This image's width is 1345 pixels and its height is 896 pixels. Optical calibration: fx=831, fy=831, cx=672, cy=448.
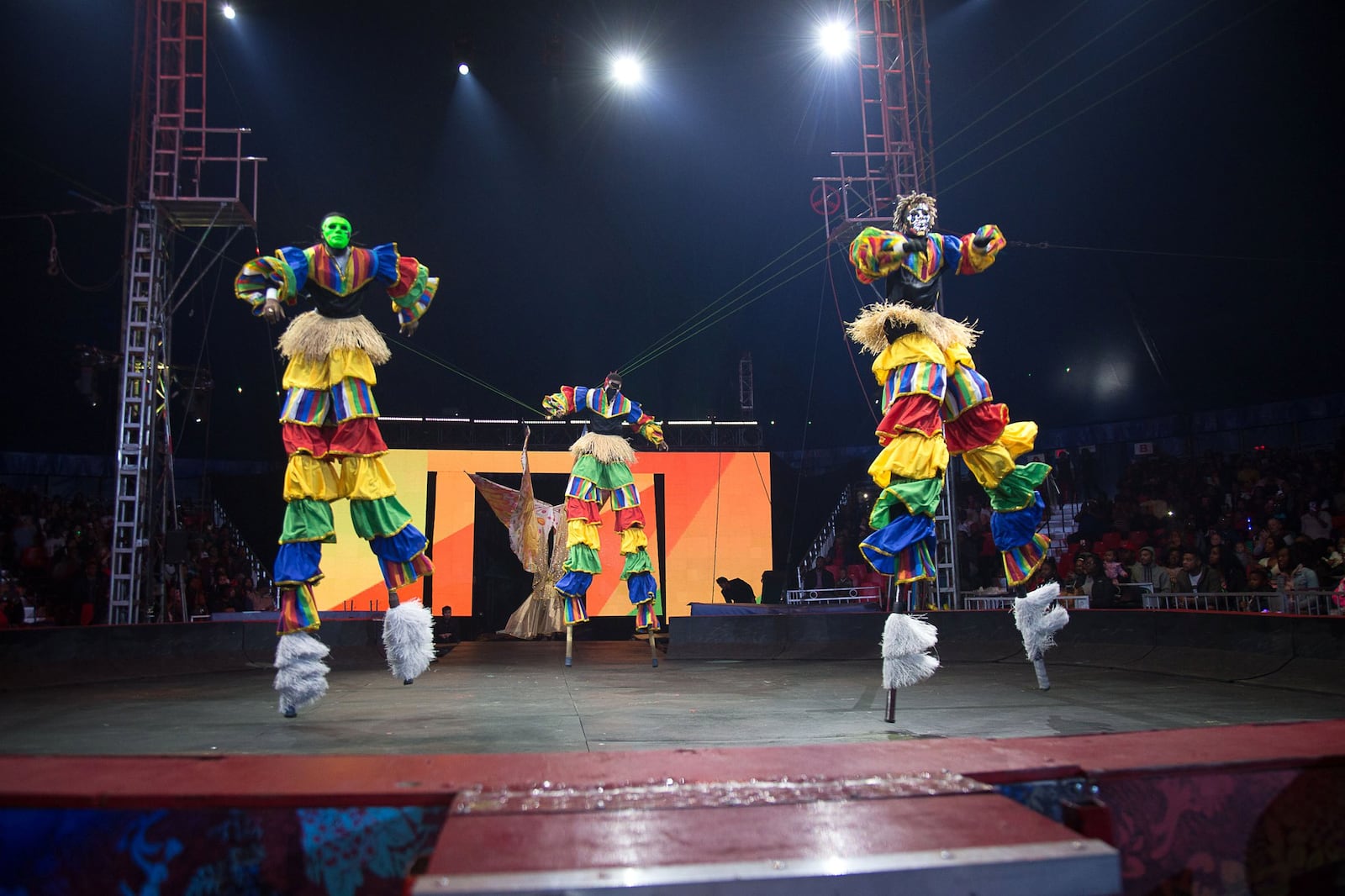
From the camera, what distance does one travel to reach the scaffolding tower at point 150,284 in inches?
317

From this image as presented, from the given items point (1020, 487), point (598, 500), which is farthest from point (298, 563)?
point (1020, 487)

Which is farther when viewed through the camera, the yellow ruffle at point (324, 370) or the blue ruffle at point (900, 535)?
the yellow ruffle at point (324, 370)

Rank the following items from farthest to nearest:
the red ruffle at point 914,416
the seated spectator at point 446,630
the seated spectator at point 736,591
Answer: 1. the seated spectator at point 736,591
2. the seated spectator at point 446,630
3. the red ruffle at point 914,416

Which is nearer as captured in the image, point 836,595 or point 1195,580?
point 1195,580

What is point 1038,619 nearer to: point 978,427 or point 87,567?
point 978,427

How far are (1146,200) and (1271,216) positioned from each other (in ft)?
5.54

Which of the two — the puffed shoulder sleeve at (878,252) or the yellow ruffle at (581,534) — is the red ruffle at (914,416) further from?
the yellow ruffle at (581,534)

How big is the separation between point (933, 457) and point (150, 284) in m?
7.86

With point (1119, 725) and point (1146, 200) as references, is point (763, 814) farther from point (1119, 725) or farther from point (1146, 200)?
point (1146, 200)

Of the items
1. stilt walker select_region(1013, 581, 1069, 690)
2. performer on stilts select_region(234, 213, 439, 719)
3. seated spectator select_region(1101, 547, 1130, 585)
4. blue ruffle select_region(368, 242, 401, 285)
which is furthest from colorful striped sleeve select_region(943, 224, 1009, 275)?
seated spectator select_region(1101, 547, 1130, 585)

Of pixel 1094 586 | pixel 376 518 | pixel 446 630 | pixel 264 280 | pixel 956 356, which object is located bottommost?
pixel 446 630

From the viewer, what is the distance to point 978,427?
423cm

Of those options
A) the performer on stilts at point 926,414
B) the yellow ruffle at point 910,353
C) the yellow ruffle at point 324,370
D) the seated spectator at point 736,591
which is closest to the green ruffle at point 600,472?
the yellow ruffle at point 324,370

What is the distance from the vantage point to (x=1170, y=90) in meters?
11.6
